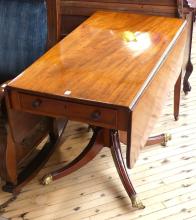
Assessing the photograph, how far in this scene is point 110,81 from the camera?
149 centimetres

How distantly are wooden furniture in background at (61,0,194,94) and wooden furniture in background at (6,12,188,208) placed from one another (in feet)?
0.26

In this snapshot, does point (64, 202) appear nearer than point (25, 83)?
No

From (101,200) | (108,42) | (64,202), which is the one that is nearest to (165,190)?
(101,200)

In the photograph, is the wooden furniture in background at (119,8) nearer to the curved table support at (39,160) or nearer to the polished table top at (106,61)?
the polished table top at (106,61)

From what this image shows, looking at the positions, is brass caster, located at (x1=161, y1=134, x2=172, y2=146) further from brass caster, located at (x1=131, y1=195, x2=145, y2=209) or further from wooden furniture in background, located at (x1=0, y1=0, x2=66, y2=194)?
wooden furniture in background, located at (x1=0, y1=0, x2=66, y2=194)

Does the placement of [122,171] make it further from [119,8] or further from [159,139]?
[119,8]

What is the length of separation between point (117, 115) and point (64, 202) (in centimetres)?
66

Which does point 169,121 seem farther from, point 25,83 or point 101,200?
point 25,83

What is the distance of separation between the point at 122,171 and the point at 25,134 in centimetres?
51

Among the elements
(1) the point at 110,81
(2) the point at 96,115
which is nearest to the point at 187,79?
(1) the point at 110,81

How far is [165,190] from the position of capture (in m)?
1.89

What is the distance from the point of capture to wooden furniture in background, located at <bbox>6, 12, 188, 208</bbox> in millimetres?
1420

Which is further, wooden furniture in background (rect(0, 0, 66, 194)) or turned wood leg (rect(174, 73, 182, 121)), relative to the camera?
turned wood leg (rect(174, 73, 182, 121))

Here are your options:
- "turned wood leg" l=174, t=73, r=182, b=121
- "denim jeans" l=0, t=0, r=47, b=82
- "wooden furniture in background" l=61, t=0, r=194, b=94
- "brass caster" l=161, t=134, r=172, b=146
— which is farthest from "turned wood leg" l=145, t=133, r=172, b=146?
"denim jeans" l=0, t=0, r=47, b=82
